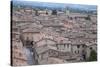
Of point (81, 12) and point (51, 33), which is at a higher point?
point (81, 12)

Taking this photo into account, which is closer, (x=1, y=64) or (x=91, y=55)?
(x=1, y=64)

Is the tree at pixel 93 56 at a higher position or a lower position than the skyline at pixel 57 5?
lower

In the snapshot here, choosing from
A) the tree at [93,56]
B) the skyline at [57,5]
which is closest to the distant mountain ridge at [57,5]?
the skyline at [57,5]

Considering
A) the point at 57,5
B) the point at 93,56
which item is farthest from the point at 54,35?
the point at 93,56

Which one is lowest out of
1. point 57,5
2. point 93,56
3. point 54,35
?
Result: point 93,56

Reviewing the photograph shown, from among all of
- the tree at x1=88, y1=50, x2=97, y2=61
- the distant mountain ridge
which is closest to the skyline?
the distant mountain ridge

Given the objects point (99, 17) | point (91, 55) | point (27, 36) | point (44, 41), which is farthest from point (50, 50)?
point (99, 17)

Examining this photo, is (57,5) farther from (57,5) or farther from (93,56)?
(93,56)

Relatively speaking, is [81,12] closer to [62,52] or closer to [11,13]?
[62,52]

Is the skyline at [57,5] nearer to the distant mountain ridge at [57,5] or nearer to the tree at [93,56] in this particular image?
the distant mountain ridge at [57,5]
